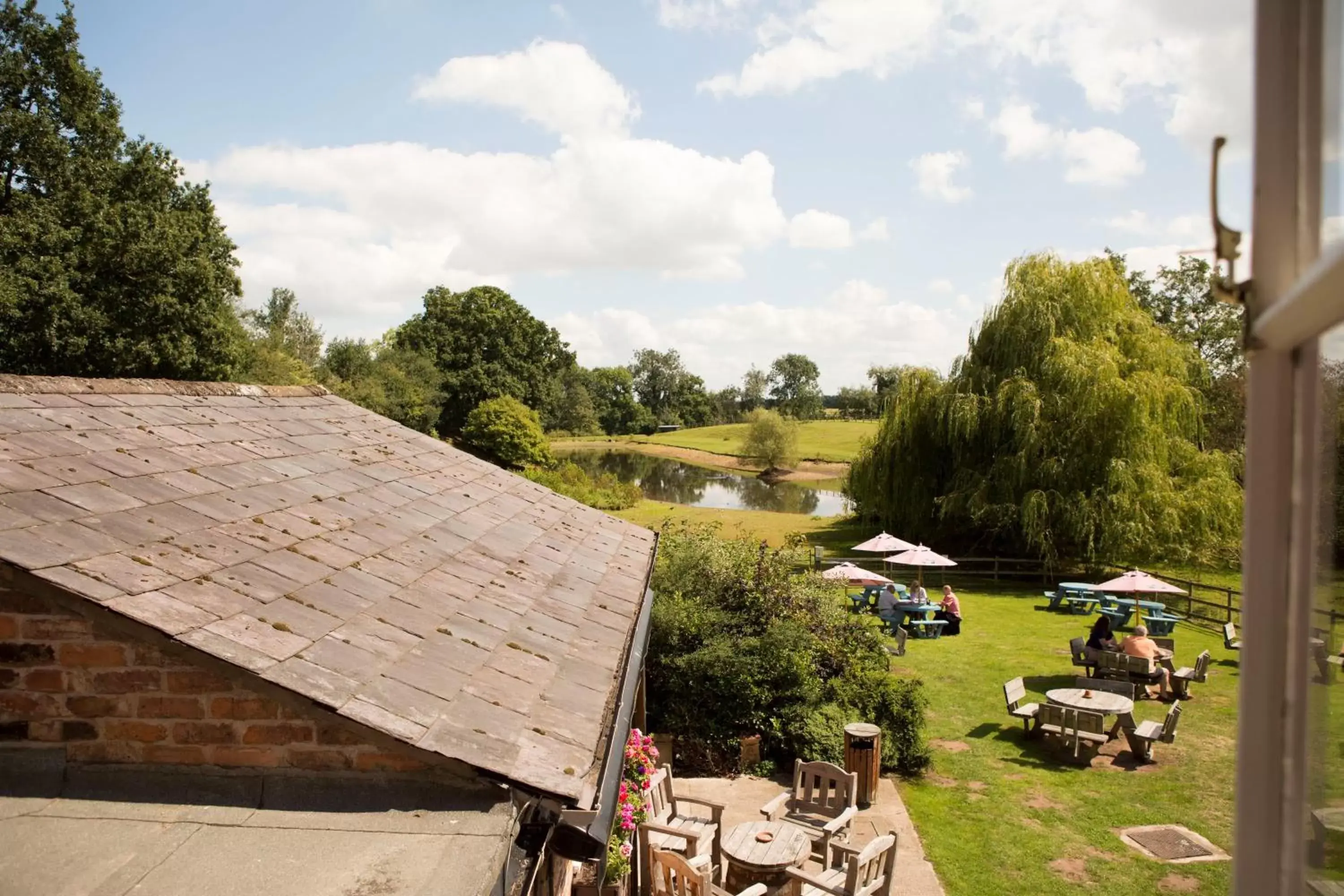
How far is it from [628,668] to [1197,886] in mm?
7204

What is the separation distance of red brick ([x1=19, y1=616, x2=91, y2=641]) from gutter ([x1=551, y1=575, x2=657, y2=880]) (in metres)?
2.30

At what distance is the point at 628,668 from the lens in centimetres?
660

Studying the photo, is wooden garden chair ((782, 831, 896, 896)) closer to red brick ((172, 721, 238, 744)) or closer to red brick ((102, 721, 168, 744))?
red brick ((172, 721, 238, 744))

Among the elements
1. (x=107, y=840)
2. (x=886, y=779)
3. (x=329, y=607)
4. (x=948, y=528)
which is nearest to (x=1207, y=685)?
(x=886, y=779)

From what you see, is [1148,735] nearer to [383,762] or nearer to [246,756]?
[383,762]

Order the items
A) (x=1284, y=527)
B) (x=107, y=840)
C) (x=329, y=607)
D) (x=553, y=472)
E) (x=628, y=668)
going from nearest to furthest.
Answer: (x=1284, y=527)
(x=107, y=840)
(x=329, y=607)
(x=628, y=668)
(x=553, y=472)

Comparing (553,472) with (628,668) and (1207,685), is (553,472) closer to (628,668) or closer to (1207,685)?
(1207,685)

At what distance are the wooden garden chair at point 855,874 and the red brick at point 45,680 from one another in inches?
244

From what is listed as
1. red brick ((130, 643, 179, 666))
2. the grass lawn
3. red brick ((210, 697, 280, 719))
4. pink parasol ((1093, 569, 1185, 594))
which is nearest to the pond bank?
pink parasol ((1093, 569, 1185, 594))

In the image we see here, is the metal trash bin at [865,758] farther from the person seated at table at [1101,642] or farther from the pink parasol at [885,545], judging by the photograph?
the pink parasol at [885,545]

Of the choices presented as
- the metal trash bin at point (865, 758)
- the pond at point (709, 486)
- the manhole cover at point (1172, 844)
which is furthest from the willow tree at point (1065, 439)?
the metal trash bin at point (865, 758)

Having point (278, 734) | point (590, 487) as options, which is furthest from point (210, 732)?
point (590, 487)

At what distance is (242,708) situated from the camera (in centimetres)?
404

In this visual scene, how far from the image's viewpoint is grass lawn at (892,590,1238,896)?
986 centimetres
